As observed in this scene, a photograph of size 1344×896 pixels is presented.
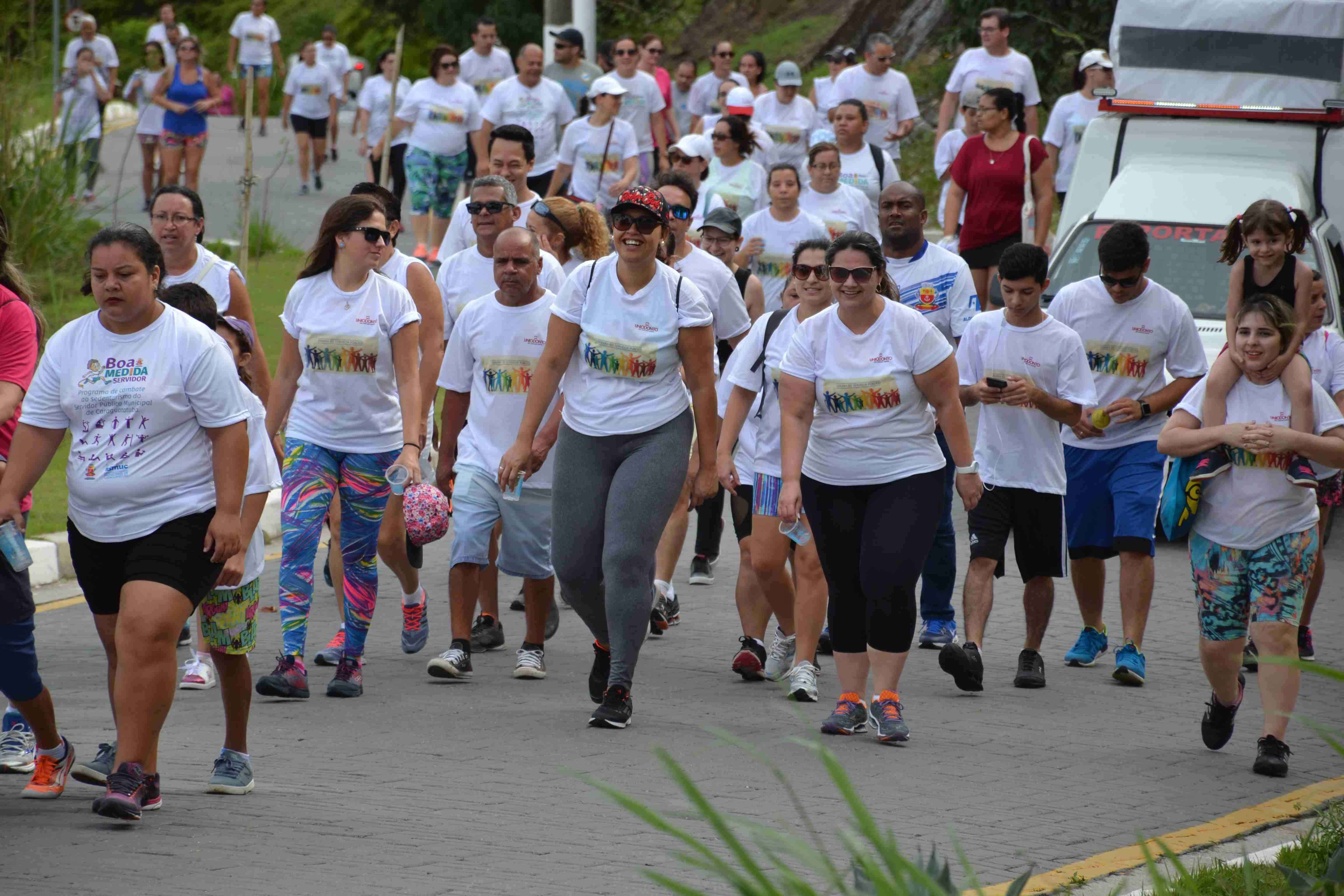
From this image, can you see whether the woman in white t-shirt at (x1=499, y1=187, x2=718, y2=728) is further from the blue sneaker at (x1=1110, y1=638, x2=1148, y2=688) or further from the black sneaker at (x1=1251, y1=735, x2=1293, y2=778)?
the black sneaker at (x1=1251, y1=735, x2=1293, y2=778)

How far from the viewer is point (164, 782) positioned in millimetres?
6484

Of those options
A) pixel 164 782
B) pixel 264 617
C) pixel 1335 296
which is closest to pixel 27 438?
pixel 164 782

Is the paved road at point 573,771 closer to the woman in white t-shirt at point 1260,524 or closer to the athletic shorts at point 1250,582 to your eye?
the woman in white t-shirt at point 1260,524

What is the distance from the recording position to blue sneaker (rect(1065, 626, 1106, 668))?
876 centimetres

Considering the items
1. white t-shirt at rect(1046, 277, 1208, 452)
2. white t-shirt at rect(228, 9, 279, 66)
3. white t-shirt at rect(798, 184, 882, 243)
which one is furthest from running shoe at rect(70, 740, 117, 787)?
white t-shirt at rect(228, 9, 279, 66)

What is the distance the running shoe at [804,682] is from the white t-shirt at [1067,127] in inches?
380

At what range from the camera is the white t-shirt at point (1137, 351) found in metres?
8.72

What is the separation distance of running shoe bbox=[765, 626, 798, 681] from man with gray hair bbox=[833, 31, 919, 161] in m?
9.84

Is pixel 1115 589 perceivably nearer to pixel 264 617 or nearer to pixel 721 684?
pixel 721 684

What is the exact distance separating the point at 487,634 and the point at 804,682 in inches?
69.7

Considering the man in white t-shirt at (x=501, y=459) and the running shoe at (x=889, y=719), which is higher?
the man in white t-shirt at (x=501, y=459)

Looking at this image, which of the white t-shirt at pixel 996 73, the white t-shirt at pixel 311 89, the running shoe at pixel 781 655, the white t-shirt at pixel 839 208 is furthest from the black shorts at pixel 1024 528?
the white t-shirt at pixel 311 89

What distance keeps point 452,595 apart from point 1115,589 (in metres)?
4.03

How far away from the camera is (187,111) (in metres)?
21.6
